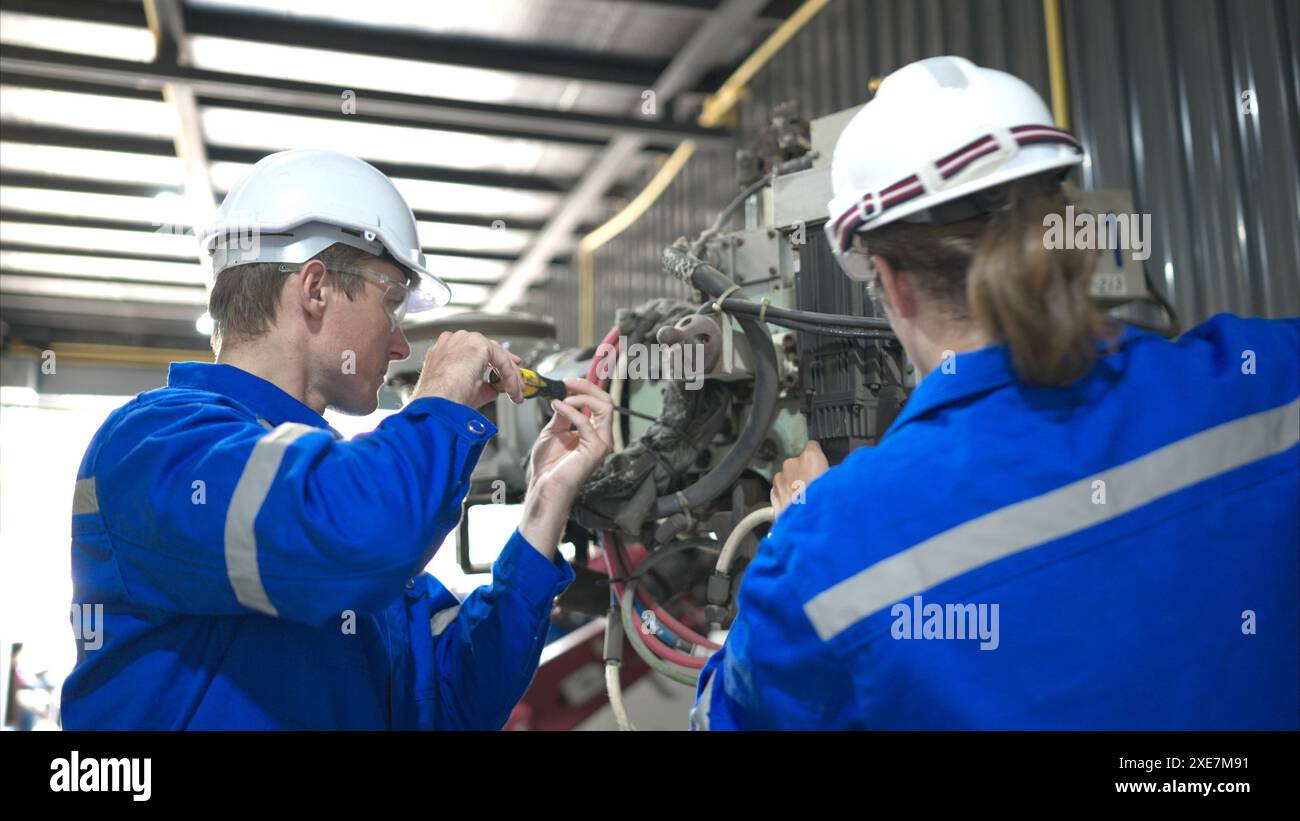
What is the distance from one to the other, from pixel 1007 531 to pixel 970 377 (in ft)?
0.50

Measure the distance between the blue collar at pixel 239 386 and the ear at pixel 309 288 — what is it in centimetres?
12

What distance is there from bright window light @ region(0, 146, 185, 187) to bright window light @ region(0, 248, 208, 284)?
1.13 meters

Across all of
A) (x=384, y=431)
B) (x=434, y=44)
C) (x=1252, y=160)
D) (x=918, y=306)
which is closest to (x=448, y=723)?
(x=384, y=431)

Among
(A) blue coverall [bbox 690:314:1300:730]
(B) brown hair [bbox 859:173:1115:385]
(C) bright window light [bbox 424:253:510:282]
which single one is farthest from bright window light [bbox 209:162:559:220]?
(A) blue coverall [bbox 690:314:1300:730]

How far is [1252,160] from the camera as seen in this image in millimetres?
2504

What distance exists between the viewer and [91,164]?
5230mm

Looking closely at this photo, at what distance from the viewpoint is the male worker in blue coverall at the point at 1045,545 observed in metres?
0.87

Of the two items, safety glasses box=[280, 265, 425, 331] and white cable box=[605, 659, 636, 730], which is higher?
safety glasses box=[280, 265, 425, 331]

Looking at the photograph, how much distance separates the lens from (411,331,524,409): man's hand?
1304mm

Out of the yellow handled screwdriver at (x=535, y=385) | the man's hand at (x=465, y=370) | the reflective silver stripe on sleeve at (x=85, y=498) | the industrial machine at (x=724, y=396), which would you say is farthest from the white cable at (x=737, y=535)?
the reflective silver stripe on sleeve at (x=85, y=498)

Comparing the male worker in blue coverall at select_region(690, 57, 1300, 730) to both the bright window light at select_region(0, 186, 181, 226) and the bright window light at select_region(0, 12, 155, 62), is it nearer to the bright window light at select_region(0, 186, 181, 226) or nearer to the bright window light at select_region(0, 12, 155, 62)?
the bright window light at select_region(0, 12, 155, 62)

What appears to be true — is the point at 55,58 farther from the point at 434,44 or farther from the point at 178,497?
the point at 178,497

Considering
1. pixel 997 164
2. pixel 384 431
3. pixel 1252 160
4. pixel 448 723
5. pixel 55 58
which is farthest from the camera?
pixel 55 58
